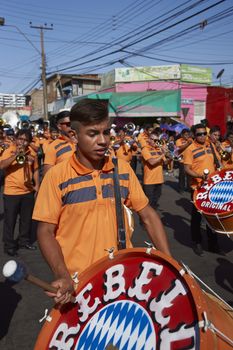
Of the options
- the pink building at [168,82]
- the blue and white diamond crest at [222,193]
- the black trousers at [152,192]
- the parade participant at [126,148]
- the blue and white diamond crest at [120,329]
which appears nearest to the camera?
the blue and white diamond crest at [120,329]

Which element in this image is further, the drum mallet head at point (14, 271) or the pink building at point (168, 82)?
the pink building at point (168, 82)

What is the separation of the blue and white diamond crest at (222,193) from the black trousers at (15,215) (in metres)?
2.94

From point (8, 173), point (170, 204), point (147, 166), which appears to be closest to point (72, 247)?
point (8, 173)

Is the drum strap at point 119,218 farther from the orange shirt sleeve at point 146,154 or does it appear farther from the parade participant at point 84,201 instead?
the orange shirt sleeve at point 146,154

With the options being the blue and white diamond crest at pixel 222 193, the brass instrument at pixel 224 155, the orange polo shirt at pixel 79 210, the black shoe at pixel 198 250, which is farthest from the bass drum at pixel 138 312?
the brass instrument at pixel 224 155

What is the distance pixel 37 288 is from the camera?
193 inches

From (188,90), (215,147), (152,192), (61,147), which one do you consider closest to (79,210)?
(61,147)

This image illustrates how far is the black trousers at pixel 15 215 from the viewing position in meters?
6.38

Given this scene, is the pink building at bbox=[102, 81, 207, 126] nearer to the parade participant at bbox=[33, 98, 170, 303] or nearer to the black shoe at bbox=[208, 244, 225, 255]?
the black shoe at bbox=[208, 244, 225, 255]

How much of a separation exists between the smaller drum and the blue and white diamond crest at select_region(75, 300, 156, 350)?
3.14 m

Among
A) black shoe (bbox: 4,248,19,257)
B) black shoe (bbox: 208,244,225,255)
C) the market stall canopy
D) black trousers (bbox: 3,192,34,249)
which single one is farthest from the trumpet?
the market stall canopy

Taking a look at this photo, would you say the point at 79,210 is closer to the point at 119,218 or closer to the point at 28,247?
the point at 119,218

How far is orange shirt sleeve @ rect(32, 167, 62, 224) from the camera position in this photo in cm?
227

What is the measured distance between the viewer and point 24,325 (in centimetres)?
403
